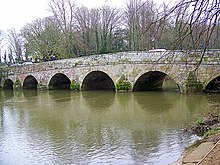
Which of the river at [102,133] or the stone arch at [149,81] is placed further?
the stone arch at [149,81]

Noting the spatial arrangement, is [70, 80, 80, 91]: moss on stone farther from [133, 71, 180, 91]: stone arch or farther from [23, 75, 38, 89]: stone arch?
[23, 75, 38, 89]: stone arch

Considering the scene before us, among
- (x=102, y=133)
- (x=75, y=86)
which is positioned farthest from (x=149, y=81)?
(x=102, y=133)

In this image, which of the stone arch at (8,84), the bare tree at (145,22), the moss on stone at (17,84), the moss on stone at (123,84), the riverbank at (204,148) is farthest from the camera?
the stone arch at (8,84)

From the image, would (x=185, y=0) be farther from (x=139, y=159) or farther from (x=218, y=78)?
(x=218, y=78)

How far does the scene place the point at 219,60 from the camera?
14164 mm

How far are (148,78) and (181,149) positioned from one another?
39.2ft

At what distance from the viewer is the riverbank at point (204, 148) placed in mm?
4082

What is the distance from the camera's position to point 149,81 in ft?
61.8

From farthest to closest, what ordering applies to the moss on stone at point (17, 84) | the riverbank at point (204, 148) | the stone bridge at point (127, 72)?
the moss on stone at point (17, 84)
the stone bridge at point (127, 72)
the riverbank at point (204, 148)

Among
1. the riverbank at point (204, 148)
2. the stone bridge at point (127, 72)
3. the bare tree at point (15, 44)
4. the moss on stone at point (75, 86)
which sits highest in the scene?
the bare tree at point (15, 44)

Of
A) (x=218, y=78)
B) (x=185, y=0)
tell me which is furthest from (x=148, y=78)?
(x=185, y=0)

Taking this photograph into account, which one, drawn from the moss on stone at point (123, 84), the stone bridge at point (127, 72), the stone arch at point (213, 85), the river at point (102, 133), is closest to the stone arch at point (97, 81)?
the stone bridge at point (127, 72)

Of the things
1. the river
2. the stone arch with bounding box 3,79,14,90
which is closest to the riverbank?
the river

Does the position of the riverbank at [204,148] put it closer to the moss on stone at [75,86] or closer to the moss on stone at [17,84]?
the moss on stone at [75,86]
